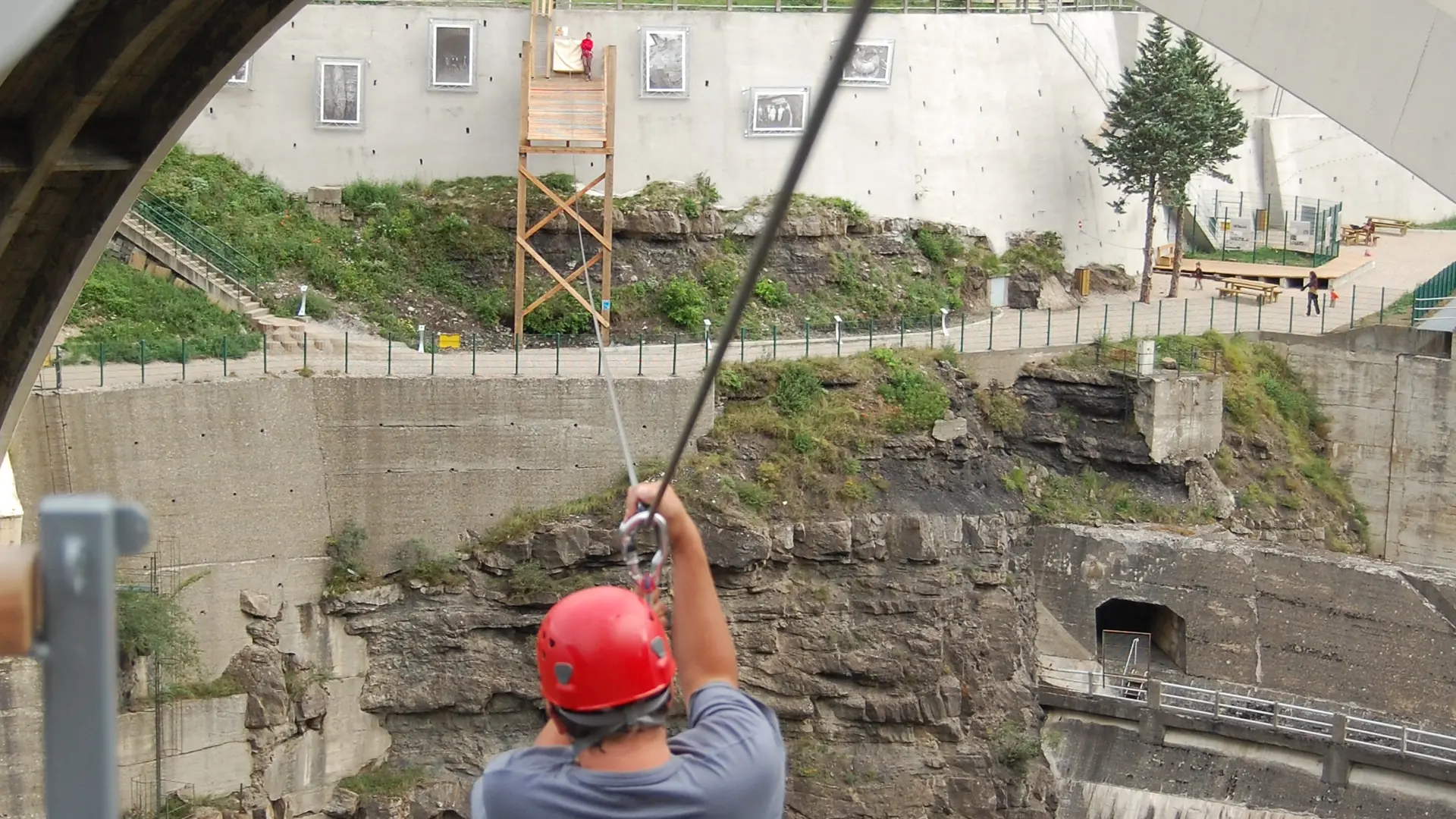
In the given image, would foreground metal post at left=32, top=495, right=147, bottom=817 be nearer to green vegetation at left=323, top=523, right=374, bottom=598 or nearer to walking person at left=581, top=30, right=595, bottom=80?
green vegetation at left=323, top=523, right=374, bottom=598

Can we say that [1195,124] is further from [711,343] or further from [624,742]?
[624,742]

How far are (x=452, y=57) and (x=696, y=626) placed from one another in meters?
19.7

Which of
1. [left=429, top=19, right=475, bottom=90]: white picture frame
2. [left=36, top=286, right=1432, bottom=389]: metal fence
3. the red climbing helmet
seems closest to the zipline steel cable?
the red climbing helmet

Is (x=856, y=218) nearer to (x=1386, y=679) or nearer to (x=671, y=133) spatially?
(x=671, y=133)

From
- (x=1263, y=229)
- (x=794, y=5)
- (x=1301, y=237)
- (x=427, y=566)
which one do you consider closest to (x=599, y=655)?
(x=427, y=566)

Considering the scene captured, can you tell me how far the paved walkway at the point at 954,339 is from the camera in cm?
1695

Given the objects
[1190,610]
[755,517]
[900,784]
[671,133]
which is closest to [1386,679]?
[1190,610]

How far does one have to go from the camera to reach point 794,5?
931 inches

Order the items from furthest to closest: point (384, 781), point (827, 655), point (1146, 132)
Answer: point (1146, 132)
point (827, 655)
point (384, 781)

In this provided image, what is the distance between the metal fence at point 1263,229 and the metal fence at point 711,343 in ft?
6.51

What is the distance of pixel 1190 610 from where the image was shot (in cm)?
2020

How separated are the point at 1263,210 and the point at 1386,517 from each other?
804 cm

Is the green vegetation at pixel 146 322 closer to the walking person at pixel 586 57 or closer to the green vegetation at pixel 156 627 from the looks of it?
the green vegetation at pixel 156 627

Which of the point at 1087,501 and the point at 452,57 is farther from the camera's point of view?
the point at 452,57
